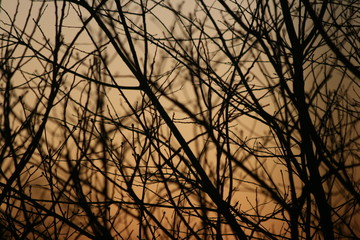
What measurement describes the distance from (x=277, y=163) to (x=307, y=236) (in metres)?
0.67

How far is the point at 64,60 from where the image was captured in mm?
2877

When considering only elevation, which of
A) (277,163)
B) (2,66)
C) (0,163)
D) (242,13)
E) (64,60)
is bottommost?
(0,163)

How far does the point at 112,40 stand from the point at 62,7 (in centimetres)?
60

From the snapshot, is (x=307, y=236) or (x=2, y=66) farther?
(x=2, y=66)

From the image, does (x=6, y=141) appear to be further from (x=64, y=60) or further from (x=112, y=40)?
(x=112, y=40)

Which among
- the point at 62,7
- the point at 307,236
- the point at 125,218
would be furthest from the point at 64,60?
the point at 307,236

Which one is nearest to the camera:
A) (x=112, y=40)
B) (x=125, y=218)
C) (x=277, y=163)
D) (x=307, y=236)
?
(x=112, y=40)

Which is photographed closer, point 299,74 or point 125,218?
point 299,74

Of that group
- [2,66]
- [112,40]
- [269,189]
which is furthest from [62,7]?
[269,189]

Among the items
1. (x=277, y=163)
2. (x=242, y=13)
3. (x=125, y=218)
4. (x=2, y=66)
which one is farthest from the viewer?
(x=125, y=218)

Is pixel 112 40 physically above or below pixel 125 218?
above

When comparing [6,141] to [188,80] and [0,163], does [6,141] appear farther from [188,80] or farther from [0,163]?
[188,80]

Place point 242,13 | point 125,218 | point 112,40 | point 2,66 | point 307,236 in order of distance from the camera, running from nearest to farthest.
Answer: point 112,40
point 307,236
point 242,13
point 2,66
point 125,218

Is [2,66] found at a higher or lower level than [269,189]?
higher
